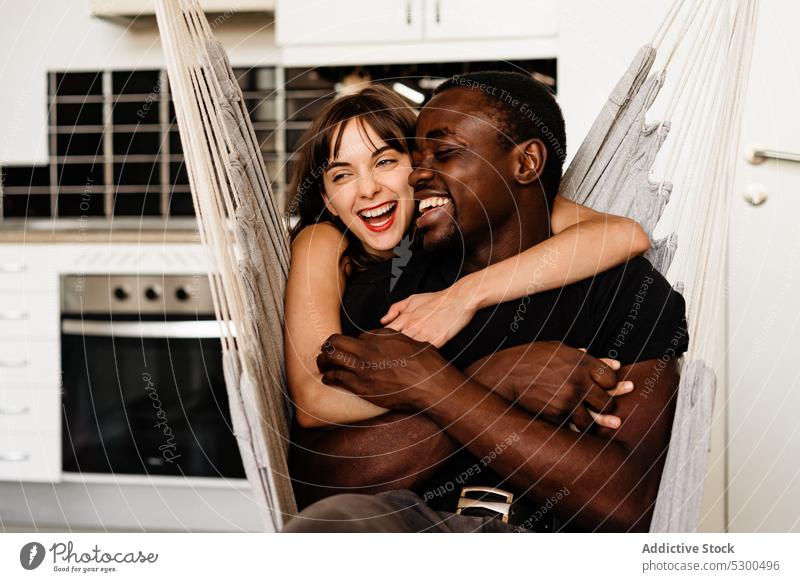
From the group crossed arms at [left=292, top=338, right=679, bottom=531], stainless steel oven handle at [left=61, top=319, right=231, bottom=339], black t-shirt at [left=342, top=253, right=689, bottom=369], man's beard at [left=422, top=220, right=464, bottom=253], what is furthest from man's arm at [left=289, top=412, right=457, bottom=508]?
stainless steel oven handle at [left=61, top=319, right=231, bottom=339]

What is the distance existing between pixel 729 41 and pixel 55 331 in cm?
158

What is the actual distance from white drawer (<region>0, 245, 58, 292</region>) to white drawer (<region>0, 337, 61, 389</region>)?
0.13 m

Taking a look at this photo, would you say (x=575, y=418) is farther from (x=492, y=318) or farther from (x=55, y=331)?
(x=55, y=331)

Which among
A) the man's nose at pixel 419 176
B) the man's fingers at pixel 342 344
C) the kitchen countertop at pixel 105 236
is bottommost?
the man's fingers at pixel 342 344

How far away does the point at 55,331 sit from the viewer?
6.40 feet

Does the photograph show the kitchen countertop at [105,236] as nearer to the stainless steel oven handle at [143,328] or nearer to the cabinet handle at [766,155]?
the stainless steel oven handle at [143,328]

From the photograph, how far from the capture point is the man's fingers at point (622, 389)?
2.98 feet

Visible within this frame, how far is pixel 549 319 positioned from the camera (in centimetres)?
98

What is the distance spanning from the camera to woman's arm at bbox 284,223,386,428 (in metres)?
0.92

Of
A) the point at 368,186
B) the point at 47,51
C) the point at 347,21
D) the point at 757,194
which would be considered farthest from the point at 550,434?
the point at 47,51

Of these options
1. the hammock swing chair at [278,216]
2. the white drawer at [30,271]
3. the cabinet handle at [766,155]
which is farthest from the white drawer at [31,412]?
the cabinet handle at [766,155]

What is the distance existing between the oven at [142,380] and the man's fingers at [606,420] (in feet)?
3.93

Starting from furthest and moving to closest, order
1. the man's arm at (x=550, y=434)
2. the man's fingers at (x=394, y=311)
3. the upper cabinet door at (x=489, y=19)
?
the upper cabinet door at (x=489, y=19) < the man's fingers at (x=394, y=311) < the man's arm at (x=550, y=434)

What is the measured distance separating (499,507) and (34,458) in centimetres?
143
